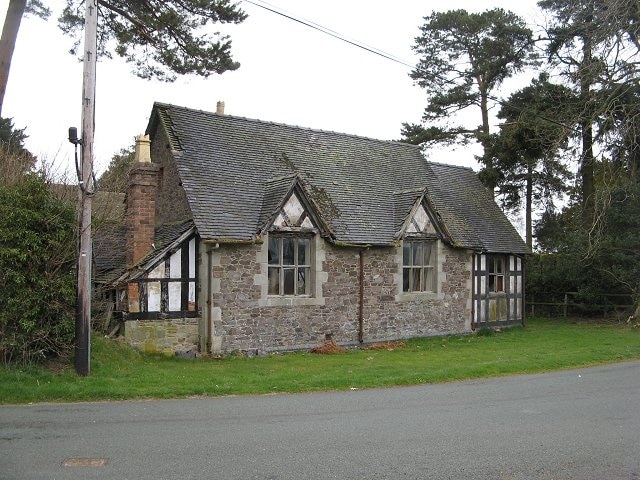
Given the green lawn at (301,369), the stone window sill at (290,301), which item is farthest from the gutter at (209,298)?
the stone window sill at (290,301)

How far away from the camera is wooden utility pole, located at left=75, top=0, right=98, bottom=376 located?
1174cm

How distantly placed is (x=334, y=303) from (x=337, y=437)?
33.7ft

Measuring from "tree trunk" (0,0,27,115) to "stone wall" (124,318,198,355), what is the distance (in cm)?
631

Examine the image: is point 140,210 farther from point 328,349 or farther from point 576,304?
point 576,304

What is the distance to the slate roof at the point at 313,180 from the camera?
17.0 meters

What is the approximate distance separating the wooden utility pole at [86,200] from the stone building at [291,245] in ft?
9.99

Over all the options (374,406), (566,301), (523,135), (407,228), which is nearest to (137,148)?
(407,228)

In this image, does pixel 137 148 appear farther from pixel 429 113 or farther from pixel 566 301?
pixel 429 113

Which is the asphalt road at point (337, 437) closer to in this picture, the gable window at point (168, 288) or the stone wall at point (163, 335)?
the stone wall at point (163, 335)

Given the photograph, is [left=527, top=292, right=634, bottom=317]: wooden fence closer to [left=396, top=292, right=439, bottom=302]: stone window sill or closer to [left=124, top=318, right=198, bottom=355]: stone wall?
[left=396, top=292, right=439, bottom=302]: stone window sill

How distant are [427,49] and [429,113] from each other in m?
3.52

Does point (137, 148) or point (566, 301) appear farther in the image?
point (566, 301)

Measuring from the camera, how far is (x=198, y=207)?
16.2m

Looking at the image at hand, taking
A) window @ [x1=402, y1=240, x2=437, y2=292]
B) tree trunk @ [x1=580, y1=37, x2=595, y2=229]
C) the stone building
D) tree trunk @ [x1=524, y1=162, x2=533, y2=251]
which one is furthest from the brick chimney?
tree trunk @ [x1=524, y1=162, x2=533, y2=251]
